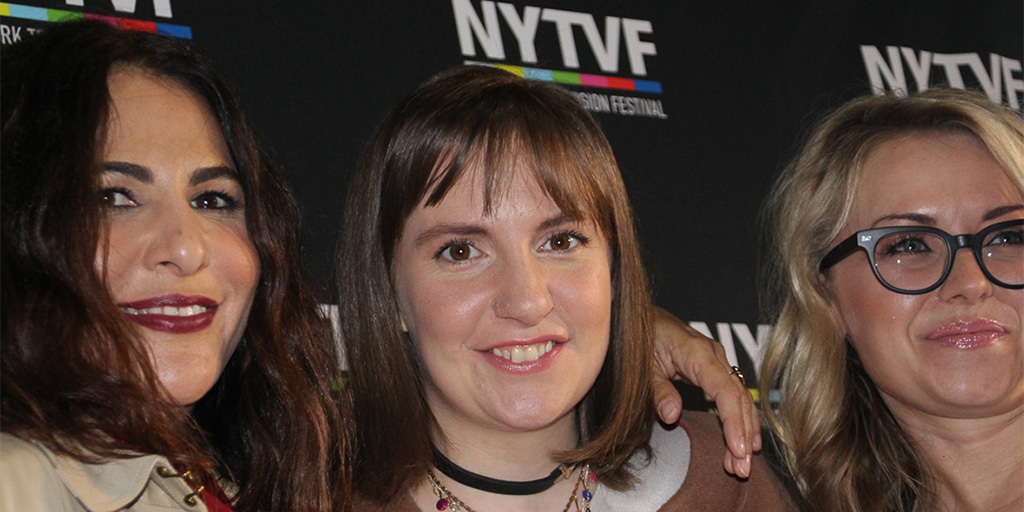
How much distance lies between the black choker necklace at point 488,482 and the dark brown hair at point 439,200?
59 millimetres

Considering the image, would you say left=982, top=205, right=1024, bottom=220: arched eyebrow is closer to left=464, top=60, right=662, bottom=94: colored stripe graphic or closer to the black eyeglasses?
the black eyeglasses

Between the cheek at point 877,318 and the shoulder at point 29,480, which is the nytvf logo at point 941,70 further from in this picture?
the shoulder at point 29,480

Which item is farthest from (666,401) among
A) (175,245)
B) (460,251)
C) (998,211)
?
(175,245)

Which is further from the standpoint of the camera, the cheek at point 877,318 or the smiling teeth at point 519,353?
the cheek at point 877,318

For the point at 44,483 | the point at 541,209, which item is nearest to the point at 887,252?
the point at 541,209

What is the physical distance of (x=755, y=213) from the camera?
332 centimetres

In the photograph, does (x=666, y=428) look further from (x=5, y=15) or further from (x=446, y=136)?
(x=5, y=15)

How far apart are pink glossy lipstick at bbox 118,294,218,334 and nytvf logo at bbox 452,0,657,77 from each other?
140cm

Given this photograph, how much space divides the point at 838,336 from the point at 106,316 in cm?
173

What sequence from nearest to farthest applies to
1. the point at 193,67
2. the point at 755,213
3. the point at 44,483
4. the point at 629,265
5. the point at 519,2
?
1. the point at 44,483
2. the point at 193,67
3. the point at 629,265
4. the point at 519,2
5. the point at 755,213

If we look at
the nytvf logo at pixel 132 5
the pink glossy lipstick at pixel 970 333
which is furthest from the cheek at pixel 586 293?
the nytvf logo at pixel 132 5

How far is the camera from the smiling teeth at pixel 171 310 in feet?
5.90

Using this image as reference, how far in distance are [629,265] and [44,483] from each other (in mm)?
1268

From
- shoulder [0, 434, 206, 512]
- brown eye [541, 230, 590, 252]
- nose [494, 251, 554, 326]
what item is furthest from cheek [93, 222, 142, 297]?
brown eye [541, 230, 590, 252]
